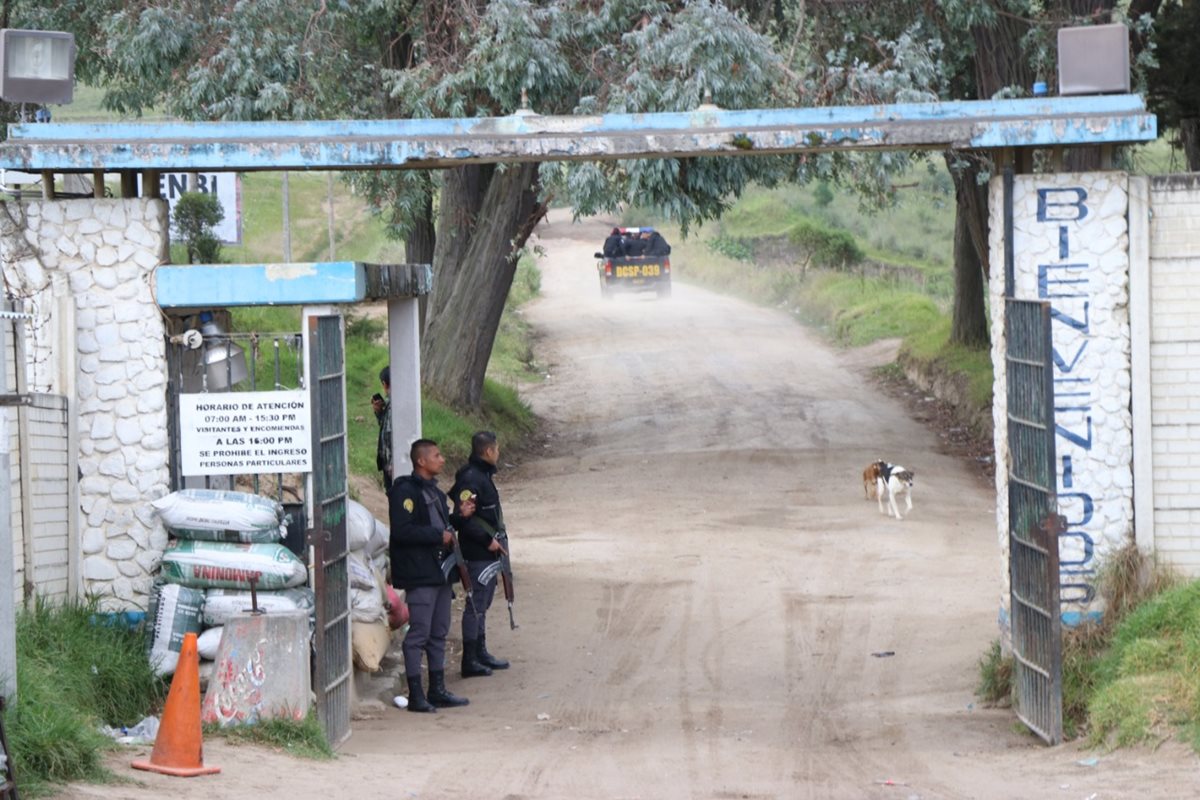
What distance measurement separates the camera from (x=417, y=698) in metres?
10.4

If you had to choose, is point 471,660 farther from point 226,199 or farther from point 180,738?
point 226,199

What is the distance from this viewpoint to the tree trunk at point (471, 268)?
72.5 ft

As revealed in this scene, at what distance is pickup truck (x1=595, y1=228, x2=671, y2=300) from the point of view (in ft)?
137

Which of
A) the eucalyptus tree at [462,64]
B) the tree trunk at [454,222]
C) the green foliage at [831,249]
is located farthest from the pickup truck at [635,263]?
the eucalyptus tree at [462,64]

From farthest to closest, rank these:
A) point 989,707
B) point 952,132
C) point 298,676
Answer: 1. point 989,707
2. point 952,132
3. point 298,676

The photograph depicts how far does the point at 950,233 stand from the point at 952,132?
47.7m

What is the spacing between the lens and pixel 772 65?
17.3m

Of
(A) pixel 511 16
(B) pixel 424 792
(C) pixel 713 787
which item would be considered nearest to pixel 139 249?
(B) pixel 424 792

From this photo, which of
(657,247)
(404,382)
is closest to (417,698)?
(404,382)

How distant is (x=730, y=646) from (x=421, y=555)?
303 cm

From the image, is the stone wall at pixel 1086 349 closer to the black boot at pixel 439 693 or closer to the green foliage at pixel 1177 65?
the black boot at pixel 439 693

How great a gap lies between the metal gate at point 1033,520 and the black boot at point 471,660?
12.3 feet

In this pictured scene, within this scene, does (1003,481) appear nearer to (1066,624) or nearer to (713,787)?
(1066,624)

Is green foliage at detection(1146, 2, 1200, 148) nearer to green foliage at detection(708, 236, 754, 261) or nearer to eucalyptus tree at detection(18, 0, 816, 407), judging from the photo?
eucalyptus tree at detection(18, 0, 816, 407)
